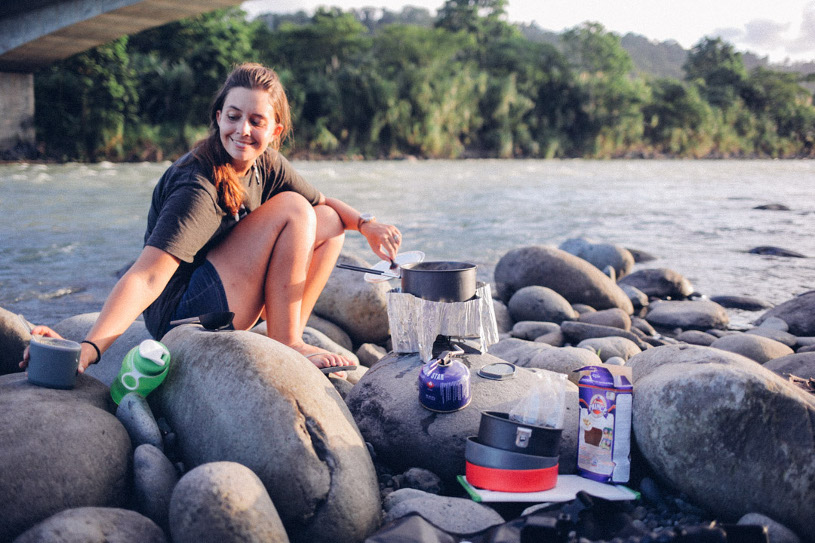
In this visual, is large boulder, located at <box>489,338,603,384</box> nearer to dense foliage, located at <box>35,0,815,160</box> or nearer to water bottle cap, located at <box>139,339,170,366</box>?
water bottle cap, located at <box>139,339,170,366</box>

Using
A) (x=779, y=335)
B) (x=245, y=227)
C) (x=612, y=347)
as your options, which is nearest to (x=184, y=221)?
(x=245, y=227)

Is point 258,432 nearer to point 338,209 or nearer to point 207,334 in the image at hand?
point 207,334

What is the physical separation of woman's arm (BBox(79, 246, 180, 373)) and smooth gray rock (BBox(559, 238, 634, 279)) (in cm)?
598

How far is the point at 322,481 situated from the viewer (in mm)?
2102

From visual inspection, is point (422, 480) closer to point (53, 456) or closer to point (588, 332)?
point (53, 456)

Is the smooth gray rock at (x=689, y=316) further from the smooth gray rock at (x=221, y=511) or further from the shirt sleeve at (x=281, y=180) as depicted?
the smooth gray rock at (x=221, y=511)

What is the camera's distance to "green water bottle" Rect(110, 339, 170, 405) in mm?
2412

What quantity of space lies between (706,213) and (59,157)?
25.6 m

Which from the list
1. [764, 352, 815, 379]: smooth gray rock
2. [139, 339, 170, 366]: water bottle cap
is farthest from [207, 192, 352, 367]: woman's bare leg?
[764, 352, 815, 379]: smooth gray rock

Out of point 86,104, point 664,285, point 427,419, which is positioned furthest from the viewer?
point 86,104

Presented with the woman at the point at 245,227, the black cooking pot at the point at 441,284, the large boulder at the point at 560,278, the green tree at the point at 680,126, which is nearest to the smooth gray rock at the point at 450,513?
the black cooking pot at the point at 441,284

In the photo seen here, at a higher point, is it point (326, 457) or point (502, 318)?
point (326, 457)

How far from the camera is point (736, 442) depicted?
2.19 meters

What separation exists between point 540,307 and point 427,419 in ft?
10.2
